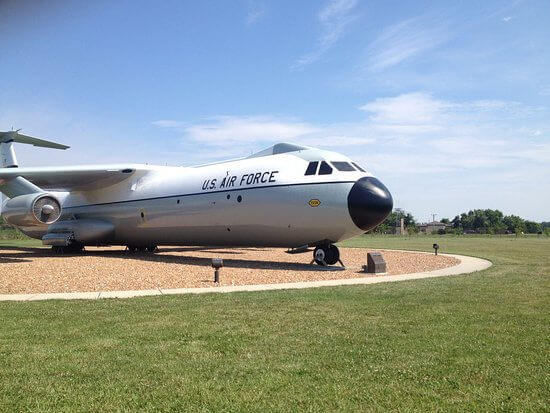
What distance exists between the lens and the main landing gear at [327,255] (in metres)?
17.3

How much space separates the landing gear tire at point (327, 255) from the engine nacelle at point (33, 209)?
1174 cm

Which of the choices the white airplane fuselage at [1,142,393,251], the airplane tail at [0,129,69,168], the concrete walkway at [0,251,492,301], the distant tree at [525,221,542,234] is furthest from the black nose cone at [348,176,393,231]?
the distant tree at [525,221,542,234]

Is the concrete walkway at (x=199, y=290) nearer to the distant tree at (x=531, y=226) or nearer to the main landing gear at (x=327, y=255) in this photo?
the main landing gear at (x=327, y=255)

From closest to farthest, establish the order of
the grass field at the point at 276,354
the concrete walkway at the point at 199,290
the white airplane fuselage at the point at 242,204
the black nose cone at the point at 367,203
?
the grass field at the point at 276,354, the concrete walkway at the point at 199,290, the black nose cone at the point at 367,203, the white airplane fuselage at the point at 242,204

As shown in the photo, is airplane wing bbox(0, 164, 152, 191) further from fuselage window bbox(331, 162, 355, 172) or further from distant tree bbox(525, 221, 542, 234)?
distant tree bbox(525, 221, 542, 234)

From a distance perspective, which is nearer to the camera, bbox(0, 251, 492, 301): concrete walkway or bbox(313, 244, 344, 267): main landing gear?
bbox(0, 251, 492, 301): concrete walkway

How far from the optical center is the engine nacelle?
20.7 meters

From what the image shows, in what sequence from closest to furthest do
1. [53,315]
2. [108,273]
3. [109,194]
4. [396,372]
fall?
1. [396,372]
2. [53,315]
3. [108,273]
4. [109,194]

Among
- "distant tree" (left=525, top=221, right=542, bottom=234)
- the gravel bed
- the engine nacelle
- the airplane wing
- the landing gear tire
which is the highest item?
"distant tree" (left=525, top=221, right=542, bottom=234)

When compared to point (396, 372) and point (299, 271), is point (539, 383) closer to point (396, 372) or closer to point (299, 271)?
point (396, 372)

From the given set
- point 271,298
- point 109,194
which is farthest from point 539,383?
point 109,194

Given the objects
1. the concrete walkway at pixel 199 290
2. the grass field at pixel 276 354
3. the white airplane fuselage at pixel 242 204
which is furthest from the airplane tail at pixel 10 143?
the grass field at pixel 276 354

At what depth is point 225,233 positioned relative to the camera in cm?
1897

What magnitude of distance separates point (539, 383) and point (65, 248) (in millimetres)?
23830
